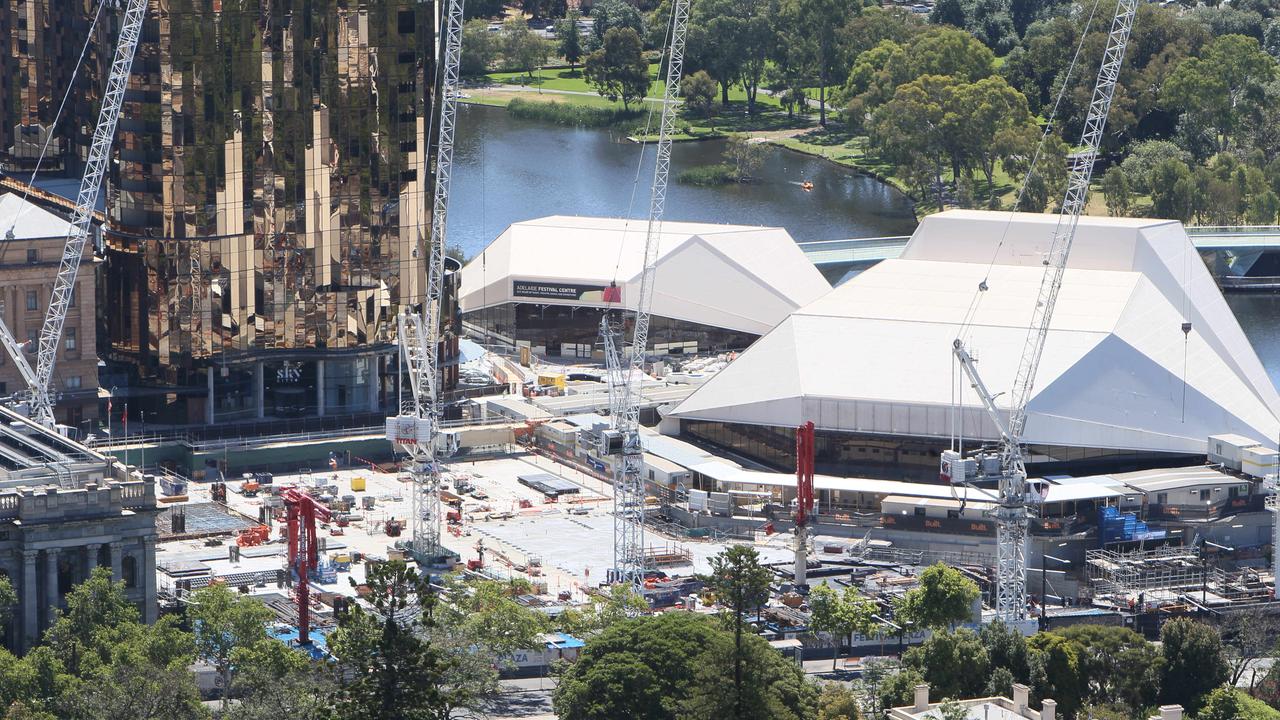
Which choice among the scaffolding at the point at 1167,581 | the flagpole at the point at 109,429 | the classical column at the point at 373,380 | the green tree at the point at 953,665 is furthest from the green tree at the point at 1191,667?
the classical column at the point at 373,380

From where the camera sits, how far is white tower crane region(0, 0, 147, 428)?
164 m

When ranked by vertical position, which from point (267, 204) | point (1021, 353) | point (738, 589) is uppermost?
point (267, 204)

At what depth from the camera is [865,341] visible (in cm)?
17350

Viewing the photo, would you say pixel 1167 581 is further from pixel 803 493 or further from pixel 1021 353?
pixel 1021 353

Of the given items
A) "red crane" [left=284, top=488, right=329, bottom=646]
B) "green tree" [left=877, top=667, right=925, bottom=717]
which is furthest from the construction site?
"green tree" [left=877, top=667, right=925, bottom=717]

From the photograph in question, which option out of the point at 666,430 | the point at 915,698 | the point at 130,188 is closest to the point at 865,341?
the point at 666,430

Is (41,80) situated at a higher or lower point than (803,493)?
higher

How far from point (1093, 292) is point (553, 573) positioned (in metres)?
42.5

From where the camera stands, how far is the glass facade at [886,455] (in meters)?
167

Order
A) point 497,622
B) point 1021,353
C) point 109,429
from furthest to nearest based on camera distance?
point 109,429 < point 1021,353 < point 497,622

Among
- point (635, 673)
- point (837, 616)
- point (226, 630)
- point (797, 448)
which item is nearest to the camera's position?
point (635, 673)

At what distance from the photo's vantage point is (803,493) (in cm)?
15188

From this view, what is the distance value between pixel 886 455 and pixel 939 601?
29536 mm

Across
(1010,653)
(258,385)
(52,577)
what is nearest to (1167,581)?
(1010,653)
